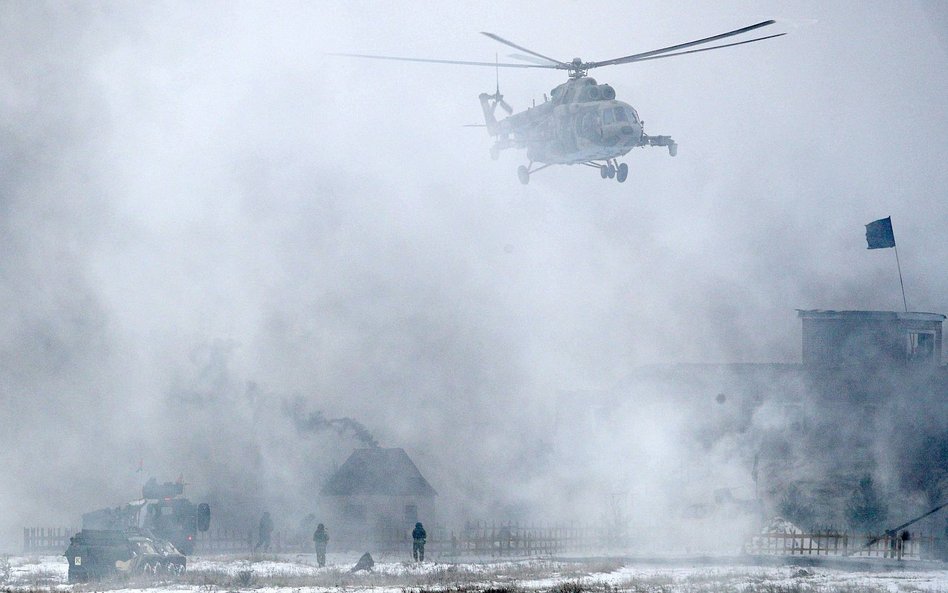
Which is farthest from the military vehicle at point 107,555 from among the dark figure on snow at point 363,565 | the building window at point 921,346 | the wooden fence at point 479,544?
the building window at point 921,346

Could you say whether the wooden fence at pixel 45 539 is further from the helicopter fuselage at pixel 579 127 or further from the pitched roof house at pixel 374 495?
the helicopter fuselage at pixel 579 127

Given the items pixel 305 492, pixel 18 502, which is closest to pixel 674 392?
pixel 305 492

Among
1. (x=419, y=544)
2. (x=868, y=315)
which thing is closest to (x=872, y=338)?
(x=868, y=315)

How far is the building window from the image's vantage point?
235 ft

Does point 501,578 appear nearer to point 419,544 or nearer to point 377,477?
point 419,544

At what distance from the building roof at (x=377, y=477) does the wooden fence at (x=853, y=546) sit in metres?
21.1

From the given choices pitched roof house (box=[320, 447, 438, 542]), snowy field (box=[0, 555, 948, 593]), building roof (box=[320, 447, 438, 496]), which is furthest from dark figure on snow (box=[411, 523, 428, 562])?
building roof (box=[320, 447, 438, 496])

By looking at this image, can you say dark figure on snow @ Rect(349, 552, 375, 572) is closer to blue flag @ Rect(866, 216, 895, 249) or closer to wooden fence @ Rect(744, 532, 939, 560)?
wooden fence @ Rect(744, 532, 939, 560)

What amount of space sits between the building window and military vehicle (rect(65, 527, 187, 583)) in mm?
47918

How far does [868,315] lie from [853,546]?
25878mm

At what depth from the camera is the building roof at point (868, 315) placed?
71812mm

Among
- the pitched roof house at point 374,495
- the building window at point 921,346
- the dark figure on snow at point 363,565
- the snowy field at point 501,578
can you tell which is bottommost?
the snowy field at point 501,578

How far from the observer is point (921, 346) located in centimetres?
7206

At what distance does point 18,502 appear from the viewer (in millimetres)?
80125
